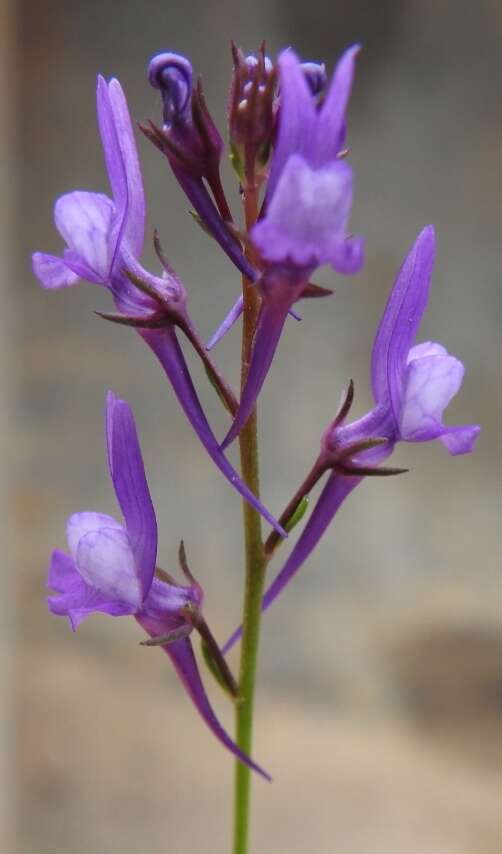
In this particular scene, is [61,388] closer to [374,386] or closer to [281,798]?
[281,798]

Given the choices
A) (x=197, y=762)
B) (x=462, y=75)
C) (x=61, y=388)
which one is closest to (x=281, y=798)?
(x=197, y=762)

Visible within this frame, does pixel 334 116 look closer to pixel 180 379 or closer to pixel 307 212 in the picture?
pixel 307 212

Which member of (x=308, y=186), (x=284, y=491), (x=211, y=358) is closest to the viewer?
(x=308, y=186)

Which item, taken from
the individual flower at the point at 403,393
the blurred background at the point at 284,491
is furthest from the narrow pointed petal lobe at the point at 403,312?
the blurred background at the point at 284,491

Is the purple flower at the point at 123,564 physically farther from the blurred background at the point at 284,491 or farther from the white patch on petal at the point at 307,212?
the blurred background at the point at 284,491

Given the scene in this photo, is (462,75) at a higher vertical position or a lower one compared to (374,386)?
higher

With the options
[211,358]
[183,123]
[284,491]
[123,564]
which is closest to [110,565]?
[123,564]
